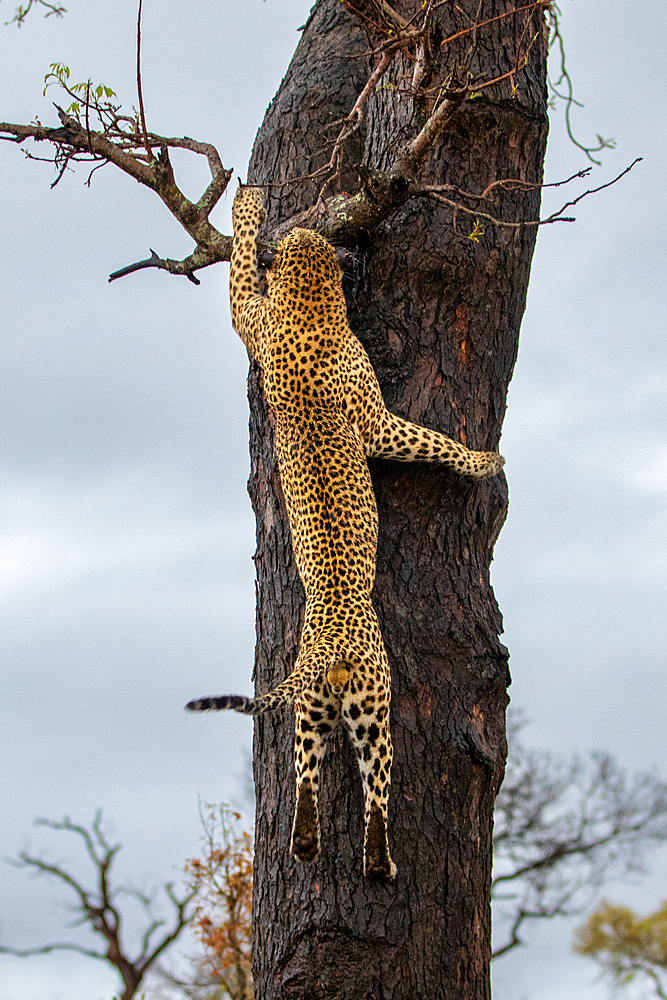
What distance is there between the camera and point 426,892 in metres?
5.34

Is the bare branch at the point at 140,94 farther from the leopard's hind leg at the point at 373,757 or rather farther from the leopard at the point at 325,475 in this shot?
the leopard's hind leg at the point at 373,757

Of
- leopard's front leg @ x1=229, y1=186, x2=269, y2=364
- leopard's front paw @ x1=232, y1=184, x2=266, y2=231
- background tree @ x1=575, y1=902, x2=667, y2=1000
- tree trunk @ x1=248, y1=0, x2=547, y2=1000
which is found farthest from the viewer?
background tree @ x1=575, y1=902, x2=667, y2=1000

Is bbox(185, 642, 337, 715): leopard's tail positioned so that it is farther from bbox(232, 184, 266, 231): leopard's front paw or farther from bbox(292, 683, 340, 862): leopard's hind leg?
bbox(232, 184, 266, 231): leopard's front paw

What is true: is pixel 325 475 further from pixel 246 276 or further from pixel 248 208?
pixel 248 208

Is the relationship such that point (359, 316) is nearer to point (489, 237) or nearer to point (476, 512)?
point (489, 237)

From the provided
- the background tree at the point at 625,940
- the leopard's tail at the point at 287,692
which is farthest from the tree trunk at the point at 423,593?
the background tree at the point at 625,940

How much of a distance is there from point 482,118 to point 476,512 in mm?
2548

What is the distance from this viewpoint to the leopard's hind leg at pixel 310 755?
4.83 m

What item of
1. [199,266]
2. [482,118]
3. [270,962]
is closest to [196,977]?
[270,962]

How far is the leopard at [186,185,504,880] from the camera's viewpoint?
4941 mm

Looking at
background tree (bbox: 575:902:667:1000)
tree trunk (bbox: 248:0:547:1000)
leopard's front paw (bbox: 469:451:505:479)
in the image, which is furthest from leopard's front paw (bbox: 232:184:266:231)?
background tree (bbox: 575:902:667:1000)

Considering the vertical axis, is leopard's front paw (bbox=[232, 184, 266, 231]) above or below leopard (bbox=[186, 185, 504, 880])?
above

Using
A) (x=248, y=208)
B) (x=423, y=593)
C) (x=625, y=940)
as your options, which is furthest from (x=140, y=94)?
(x=625, y=940)

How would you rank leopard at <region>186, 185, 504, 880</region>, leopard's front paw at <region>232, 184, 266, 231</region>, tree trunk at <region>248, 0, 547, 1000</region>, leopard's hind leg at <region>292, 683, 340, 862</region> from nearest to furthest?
leopard's hind leg at <region>292, 683, 340, 862</region> < leopard at <region>186, 185, 504, 880</region> < tree trunk at <region>248, 0, 547, 1000</region> < leopard's front paw at <region>232, 184, 266, 231</region>
